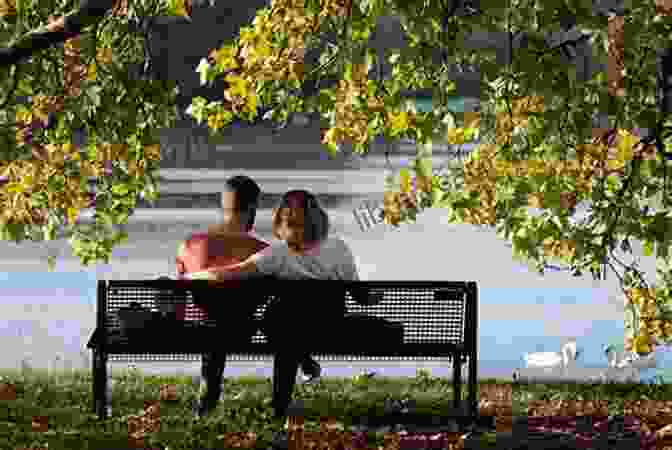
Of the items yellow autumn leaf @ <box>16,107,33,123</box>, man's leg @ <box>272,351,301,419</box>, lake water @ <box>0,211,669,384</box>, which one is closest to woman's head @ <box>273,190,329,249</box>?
man's leg @ <box>272,351,301,419</box>

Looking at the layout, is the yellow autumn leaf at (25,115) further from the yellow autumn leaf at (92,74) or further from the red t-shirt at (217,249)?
the red t-shirt at (217,249)

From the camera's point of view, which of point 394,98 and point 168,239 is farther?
point 168,239

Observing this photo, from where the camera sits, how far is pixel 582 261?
8.03 metres

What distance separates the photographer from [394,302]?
7.39 metres

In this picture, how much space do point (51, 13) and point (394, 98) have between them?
209 centimetres

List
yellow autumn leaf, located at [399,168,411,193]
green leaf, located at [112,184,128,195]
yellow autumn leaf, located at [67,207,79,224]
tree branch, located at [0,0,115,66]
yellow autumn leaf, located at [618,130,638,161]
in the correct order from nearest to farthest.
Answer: tree branch, located at [0,0,115,66], yellow autumn leaf, located at [399,168,411,193], yellow autumn leaf, located at [618,130,638,161], yellow autumn leaf, located at [67,207,79,224], green leaf, located at [112,184,128,195]

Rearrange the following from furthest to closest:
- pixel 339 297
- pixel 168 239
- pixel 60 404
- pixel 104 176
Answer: pixel 168 239 → pixel 104 176 → pixel 60 404 → pixel 339 297

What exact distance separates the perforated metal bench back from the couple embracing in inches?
4.1

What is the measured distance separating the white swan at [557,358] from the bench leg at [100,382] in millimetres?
4370

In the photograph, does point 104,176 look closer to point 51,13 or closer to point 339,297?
point 51,13

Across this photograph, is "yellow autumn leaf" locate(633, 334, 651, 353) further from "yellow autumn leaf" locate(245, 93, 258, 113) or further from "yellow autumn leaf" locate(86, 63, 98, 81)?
"yellow autumn leaf" locate(86, 63, 98, 81)

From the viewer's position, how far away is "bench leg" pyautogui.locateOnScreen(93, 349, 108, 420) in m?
7.44

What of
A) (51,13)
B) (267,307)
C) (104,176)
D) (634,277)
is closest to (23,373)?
(104,176)

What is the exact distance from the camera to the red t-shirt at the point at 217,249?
7.67 meters
